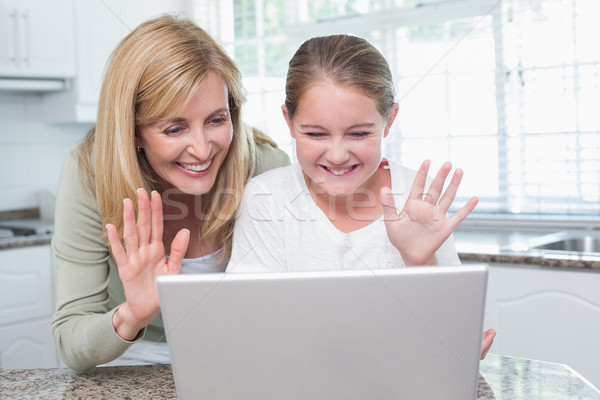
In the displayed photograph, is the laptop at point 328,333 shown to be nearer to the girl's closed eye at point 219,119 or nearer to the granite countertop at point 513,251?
the girl's closed eye at point 219,119

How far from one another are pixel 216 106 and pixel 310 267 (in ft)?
1.26

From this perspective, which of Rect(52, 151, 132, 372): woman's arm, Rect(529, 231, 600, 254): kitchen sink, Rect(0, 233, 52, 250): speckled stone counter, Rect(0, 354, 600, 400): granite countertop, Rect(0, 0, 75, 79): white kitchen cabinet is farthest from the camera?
Rect(0, 0, 75, 79): white kitchen cabinet

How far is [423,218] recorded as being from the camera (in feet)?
3.66

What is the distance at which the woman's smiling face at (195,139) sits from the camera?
4.19 ft

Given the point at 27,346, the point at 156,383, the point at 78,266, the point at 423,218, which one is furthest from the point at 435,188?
the point at 27,346

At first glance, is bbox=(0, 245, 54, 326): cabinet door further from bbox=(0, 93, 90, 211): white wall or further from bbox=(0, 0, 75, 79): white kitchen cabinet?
bbox=(0, 0, 75, 79): white kitchen cabinet

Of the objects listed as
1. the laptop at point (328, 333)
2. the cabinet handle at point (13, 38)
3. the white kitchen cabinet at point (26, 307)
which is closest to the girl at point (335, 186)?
the laptop at point (328, 333)

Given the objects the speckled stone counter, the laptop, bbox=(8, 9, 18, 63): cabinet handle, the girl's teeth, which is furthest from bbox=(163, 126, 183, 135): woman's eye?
bbox=(8, 9, 18, 63): cabinet handle

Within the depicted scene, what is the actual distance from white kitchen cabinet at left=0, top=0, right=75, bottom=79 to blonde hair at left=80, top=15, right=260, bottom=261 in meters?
1.53

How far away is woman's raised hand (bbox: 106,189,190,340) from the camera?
103 centimetres

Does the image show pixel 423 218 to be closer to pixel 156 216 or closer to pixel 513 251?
pixel 156 216

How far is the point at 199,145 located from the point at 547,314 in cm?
131

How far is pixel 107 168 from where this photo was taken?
1339 millimetres

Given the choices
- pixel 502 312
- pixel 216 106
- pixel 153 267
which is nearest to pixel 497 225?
pixel 502 312
